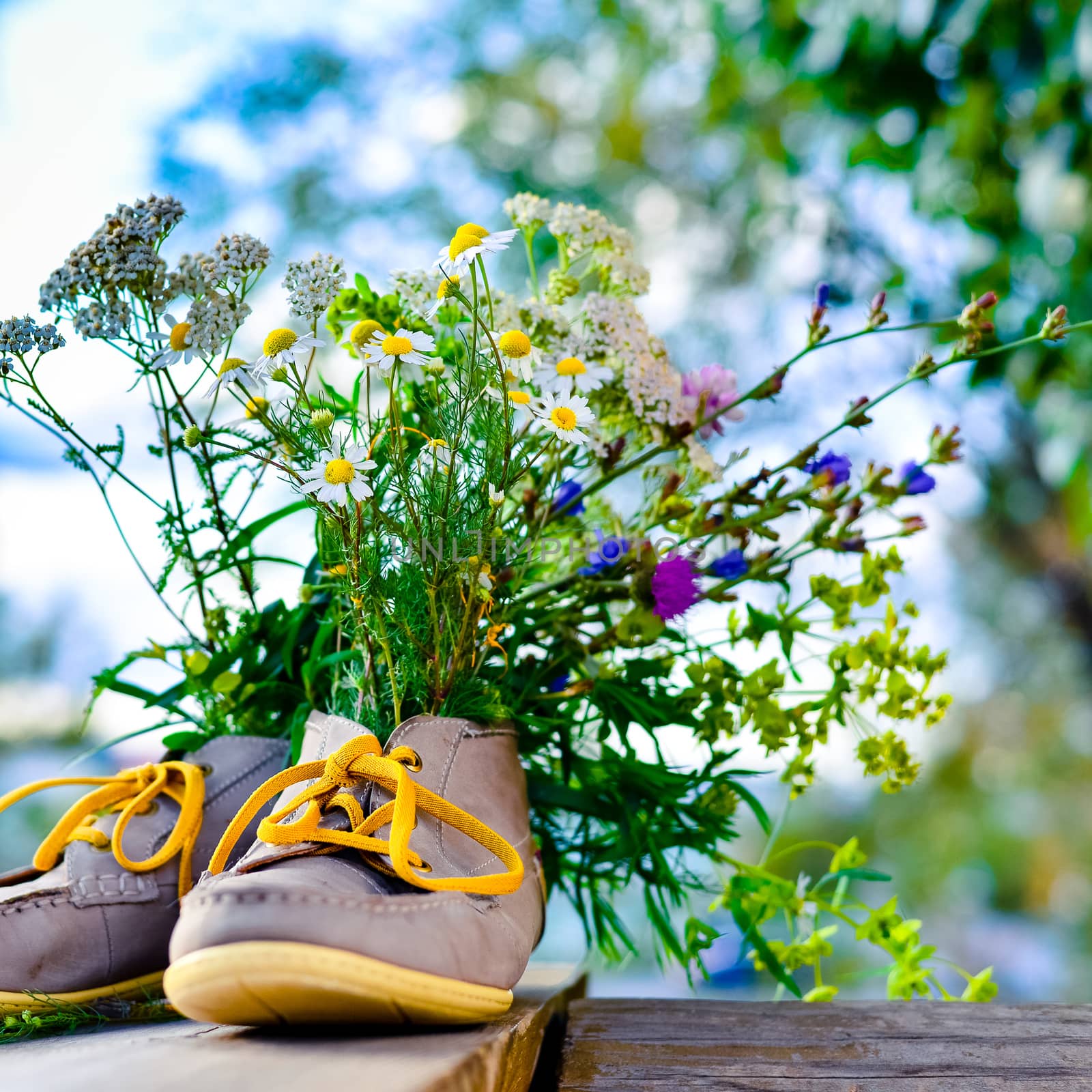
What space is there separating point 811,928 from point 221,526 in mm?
544

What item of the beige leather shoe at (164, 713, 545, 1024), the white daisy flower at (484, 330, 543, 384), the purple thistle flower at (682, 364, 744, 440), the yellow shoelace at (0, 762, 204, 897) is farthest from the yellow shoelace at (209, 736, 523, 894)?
the purple thistle flower at (682, 364, 744, 440)

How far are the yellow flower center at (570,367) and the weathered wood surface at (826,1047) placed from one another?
1.32 feet

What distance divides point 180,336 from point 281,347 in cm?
9

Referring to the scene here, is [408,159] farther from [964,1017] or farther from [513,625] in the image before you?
[964,1017]

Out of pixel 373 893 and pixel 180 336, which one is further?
pixel 180 336

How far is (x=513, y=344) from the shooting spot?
19.5 inches

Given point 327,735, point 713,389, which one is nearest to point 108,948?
point 327,735

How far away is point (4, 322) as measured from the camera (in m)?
0.51

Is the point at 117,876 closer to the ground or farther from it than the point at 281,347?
closer to the ground

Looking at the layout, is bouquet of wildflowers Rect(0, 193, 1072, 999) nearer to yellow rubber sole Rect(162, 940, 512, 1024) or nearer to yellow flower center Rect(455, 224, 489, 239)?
yellow flower center Rect(455, 224, 489, 239)

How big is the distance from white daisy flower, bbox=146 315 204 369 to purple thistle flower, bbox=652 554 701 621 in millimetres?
317

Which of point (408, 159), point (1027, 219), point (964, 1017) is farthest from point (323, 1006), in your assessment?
point (408, 159)

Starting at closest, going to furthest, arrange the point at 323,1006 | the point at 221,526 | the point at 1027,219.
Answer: the point at 323,1006 → the point at 221,526 → the point at 1027,219

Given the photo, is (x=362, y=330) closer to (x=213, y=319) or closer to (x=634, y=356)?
(x=213, y=319)
